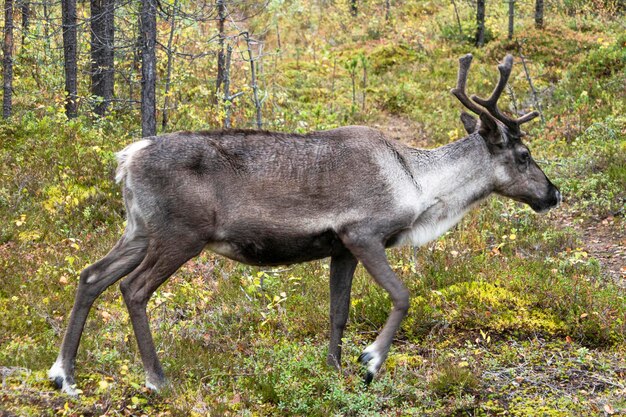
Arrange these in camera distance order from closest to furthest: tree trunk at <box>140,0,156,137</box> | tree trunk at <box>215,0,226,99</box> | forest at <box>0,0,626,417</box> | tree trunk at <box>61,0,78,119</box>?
forest at <box>0,0,626,417</box> → tree trunk at <box>140,0,156,137</box> → tree trunk at <box>215,0,226,99</box> → tree trunk at <box>61,0,78,119</box>

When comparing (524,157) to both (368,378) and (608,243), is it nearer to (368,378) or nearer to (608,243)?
(368,378)

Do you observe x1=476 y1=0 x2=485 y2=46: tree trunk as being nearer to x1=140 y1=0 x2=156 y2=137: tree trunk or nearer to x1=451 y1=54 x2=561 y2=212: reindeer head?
x1=140 y1=0 x2=156 y2=137: tree trunk

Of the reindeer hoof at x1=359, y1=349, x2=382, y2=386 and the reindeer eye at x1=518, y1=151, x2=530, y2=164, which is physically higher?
the reindeer eye at x1=518, y1=151, x2=530, y2=164

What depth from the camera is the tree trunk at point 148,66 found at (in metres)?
10.3

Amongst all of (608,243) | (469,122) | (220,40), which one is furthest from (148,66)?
(608,243)

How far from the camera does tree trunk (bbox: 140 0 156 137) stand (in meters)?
10.3

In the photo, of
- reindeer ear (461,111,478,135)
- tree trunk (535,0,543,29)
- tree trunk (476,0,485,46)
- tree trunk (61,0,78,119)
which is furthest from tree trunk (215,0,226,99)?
tree trunk (535,0,543,29)

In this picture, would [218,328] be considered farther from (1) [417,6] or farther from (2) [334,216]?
(1) [417,6]

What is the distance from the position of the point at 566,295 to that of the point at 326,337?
249 cm

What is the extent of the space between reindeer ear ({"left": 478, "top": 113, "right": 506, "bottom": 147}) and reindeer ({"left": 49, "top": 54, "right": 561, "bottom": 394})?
25.7 inches

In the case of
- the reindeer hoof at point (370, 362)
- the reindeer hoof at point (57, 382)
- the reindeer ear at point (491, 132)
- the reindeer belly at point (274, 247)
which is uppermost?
the reindeer ear at point (491, 132)

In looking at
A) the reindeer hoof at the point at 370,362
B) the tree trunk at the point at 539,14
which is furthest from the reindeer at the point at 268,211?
the tree trunk at the point at 539,14

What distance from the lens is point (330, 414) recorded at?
5.45 m

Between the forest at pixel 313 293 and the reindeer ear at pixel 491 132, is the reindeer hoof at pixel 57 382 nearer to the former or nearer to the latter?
the forest at pixel 313 293
